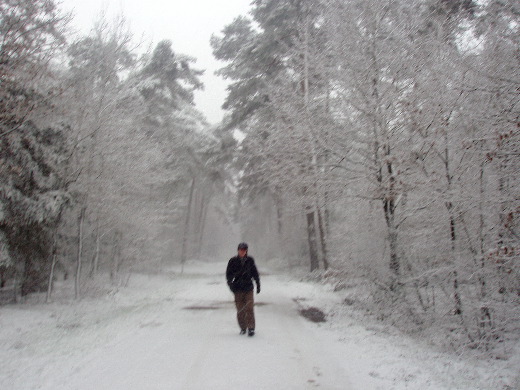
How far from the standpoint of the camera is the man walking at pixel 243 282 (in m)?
7.84

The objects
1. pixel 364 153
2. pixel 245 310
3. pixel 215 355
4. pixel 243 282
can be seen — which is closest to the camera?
pixel 215 355

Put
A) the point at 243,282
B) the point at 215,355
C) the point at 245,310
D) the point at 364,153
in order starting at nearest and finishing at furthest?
the point at 215,355 < the point at 245,310 < the point at 243,282 < the point at 364,153

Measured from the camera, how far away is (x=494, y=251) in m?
5.03

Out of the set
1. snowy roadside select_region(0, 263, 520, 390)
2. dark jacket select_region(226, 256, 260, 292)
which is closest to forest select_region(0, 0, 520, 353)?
snowy roadside select_region(0, 263, 520, 390)

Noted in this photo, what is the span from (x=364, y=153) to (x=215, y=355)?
253 inches

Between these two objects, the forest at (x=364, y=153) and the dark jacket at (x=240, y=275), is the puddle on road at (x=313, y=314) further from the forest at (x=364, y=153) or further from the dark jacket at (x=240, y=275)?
the dark jacket at (x=240, y=275)

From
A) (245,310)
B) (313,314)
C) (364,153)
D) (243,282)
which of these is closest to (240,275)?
(243,282)

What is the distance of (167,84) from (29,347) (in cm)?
1990

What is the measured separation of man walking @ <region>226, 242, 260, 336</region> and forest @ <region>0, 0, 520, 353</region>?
11.2 ft

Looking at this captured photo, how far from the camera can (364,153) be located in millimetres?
10422

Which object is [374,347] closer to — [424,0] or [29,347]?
[29,347]

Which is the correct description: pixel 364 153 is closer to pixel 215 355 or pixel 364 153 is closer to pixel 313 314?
pixel 313 314

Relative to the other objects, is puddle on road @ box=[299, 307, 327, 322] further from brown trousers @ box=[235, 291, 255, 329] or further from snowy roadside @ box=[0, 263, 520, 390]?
brown trousers @ box=[235, 291, 255, 329]

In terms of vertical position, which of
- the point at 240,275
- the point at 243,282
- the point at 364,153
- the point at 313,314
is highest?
the point at 364,153
